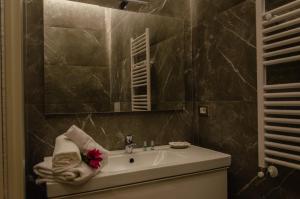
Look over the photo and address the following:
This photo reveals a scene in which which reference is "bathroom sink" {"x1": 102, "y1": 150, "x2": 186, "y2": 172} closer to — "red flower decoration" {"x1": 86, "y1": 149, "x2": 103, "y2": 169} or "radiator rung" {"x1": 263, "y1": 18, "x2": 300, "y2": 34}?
"red flower decoration" {"x1": 86, "y1": 149, "x2": 103, "y2": 169}

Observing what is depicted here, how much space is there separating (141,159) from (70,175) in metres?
0.65

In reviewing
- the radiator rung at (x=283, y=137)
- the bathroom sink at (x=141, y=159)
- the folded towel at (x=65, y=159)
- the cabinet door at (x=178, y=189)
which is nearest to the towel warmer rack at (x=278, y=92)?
the radiator rung at (x=283, y=137)

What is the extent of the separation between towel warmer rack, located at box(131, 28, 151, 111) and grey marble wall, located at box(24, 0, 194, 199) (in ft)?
0.30

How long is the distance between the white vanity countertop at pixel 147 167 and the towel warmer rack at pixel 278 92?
0.33m

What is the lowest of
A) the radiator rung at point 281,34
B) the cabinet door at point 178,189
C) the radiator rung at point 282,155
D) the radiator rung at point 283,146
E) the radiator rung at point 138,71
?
the cabinet door at point 178,189

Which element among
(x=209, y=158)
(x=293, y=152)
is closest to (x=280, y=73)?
(x=293, y=152)

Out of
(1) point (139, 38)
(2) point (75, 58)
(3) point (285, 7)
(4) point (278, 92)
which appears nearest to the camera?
(3) point (285, 7)

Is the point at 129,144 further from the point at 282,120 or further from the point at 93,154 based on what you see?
the point at 282,120

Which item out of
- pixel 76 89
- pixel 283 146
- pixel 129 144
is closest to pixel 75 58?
pixel 76 89

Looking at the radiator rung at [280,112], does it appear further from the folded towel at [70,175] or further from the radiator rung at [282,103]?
the folded towel at [70,175]

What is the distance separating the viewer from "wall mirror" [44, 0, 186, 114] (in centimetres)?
151

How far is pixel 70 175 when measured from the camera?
106 cm

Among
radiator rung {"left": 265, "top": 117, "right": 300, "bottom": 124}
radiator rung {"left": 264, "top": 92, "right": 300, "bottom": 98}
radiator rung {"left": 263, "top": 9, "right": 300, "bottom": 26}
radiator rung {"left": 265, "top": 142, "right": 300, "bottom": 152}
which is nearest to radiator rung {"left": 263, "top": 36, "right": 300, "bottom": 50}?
radiator rung {"left": 263, "top": 9, "right": 300, "bottom": 26}

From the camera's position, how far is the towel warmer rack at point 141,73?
174 centimetres
